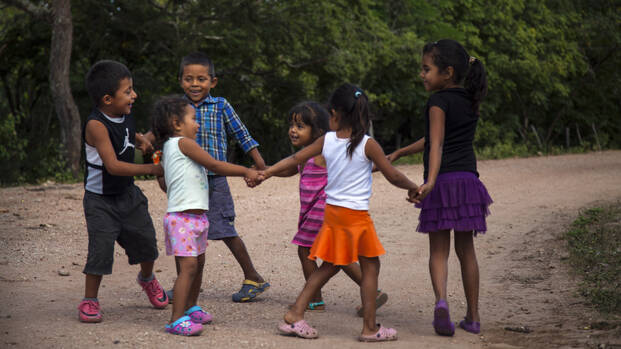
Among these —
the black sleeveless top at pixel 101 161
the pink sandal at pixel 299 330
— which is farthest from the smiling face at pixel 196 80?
the pink sandal at pixel 299 330

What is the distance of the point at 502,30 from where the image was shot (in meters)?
25.3

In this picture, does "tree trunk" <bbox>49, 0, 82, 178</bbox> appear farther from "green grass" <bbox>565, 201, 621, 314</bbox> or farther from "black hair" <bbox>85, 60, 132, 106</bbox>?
"black hair" <bbox>85, 60, 132, 106</bbox>

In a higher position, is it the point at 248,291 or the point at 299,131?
the point at 299,131

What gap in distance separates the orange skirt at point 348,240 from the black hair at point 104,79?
5.37 feet

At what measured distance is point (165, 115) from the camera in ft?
14.5

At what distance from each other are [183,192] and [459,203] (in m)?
1.68

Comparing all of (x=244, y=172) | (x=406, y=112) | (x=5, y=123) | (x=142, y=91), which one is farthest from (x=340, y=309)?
(x=406, y=112)

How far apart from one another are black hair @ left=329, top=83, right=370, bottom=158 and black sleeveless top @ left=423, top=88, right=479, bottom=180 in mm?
439

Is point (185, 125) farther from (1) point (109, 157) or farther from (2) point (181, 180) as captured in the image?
(1) point (109, 157)

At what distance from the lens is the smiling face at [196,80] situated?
16.6ft

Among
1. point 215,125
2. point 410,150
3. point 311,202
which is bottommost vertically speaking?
point 311,202

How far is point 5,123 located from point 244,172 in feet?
42.8

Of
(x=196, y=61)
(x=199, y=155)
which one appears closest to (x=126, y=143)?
(x=199, y=155)

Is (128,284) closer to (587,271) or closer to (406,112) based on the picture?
(587,271)
